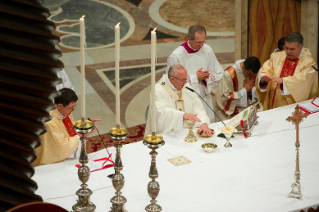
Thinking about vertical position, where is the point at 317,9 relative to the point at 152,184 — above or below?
above

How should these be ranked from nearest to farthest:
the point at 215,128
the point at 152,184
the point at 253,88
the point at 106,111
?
the point at 152,184 → the point at 215,128 → the point at 253,88 → the point at 106,111

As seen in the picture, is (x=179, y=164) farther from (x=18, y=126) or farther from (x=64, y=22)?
(x=64, y=22)

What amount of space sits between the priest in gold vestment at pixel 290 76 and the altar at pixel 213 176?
107 centimetres

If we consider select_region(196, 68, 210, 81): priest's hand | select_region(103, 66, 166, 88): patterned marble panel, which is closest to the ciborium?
select_region(196, 68, 210, 81): priest's hand

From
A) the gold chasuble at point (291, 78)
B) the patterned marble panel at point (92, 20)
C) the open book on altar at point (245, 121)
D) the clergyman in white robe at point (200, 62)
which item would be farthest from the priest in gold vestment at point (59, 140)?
the patterned marble panel at point (92, 20)

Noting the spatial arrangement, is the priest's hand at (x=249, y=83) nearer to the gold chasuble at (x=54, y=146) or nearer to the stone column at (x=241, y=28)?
the stone column at (x=241, y=28)

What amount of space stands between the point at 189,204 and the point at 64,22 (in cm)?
877

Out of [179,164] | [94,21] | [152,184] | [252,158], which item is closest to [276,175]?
[252,158]

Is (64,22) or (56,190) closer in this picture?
(56,190)

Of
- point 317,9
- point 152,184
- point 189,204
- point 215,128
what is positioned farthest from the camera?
point 317,9

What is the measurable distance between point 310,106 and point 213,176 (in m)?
2.05

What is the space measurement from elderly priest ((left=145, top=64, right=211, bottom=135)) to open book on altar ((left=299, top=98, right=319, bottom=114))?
1061 mm

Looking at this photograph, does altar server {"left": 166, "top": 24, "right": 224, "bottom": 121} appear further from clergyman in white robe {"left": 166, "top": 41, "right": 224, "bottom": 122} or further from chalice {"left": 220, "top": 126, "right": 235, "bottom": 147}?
chalice {"left": 220, "top": 126, "right": 235, "bottom": 147}

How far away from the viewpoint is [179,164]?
5.00 meters
